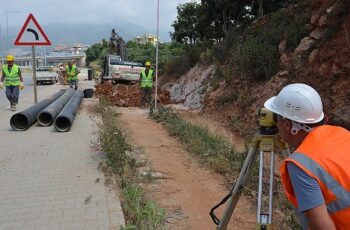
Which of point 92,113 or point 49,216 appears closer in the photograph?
point 49,216

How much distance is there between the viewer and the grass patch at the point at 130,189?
4.72 metres

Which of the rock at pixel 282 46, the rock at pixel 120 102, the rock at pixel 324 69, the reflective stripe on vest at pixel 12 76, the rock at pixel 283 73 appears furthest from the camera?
the rock at pixel 120 102

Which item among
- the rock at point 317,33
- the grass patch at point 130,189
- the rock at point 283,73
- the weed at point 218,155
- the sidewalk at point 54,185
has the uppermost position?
the rock at point 317,33

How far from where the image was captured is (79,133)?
9.75m

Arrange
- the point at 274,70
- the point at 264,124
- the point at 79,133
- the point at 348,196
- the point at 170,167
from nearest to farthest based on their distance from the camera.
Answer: the point at 348,196 → the point at 264,124 → the point at 170,167 → the point at 79,133 → the point at 274,70

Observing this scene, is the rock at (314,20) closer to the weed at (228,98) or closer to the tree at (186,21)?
the weed at (228,98)

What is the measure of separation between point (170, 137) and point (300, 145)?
8519mm

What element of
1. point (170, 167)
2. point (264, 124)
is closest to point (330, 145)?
point (264, 124)

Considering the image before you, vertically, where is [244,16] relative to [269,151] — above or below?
above

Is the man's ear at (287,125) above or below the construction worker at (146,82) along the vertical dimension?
above

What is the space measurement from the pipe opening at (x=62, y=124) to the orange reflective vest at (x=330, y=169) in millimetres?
8295

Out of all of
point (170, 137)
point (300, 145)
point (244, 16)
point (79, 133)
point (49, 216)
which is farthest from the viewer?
point (244, 16)

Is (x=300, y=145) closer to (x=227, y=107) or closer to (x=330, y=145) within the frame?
(x=330, y=145)

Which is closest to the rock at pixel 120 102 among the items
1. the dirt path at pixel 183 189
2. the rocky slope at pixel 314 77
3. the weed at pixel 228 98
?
the rocky slope at pixel 314 77
